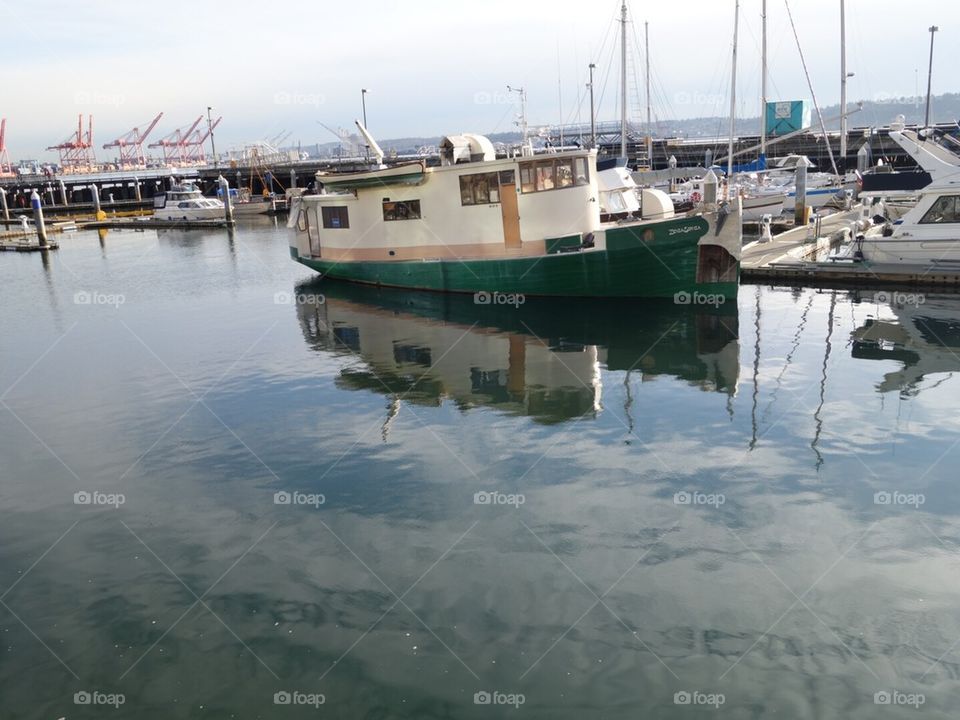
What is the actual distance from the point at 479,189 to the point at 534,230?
2547mm

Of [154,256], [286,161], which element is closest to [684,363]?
[154,256]

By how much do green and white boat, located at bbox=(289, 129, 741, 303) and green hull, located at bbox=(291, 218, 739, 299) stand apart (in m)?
0.03

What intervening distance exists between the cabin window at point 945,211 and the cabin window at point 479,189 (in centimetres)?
1456

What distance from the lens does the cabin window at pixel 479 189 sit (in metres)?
26.2

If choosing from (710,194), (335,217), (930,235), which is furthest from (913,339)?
(335,217)

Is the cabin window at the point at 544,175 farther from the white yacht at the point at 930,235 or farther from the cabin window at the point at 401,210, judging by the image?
the white yacht at the point at 930,235

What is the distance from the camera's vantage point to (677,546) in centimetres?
1014

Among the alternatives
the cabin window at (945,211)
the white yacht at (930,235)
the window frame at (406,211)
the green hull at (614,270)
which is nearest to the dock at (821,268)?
the white yacht at (930,235)

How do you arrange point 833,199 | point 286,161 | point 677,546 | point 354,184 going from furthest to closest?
1. point 286,161
2. point 833,199
3. point 354,184
4. point 677,546

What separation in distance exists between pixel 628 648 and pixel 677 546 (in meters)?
2.31

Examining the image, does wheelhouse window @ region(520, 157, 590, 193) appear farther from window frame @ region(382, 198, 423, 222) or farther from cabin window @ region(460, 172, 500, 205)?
window frame @ region(382, 198, 423, 222)

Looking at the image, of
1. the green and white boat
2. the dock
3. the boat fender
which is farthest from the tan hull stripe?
the dock

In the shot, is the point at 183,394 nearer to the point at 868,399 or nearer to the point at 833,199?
the point at 868,399

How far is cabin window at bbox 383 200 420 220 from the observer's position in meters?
28.3
